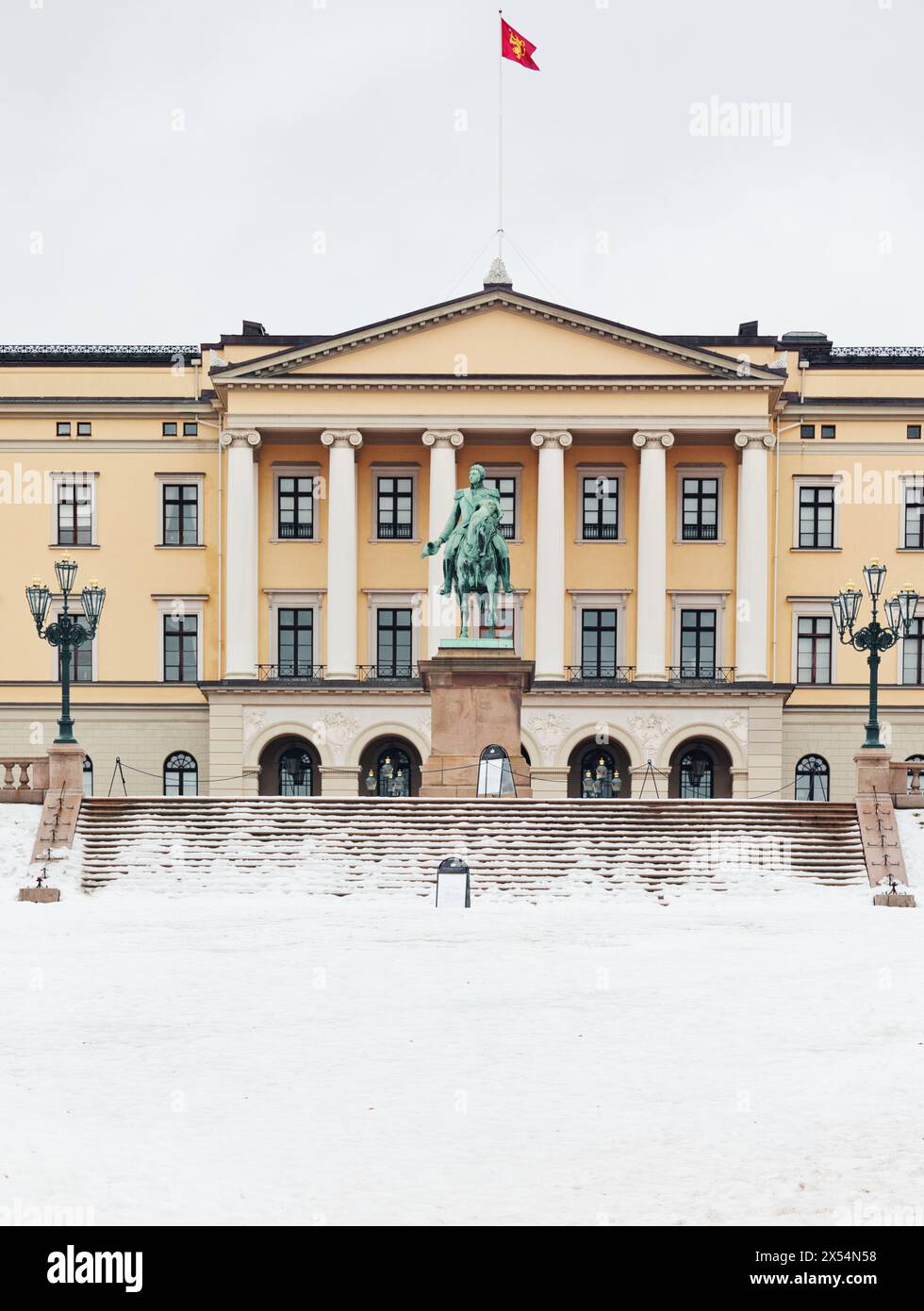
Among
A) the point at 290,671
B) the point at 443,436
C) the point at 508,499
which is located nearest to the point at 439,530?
the point at 443,436

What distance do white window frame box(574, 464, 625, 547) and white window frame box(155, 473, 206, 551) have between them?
12827 millimetres

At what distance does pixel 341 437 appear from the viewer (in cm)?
5903

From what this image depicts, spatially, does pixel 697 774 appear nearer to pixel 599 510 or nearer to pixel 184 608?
pixel 599 510

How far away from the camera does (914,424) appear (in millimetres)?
61281

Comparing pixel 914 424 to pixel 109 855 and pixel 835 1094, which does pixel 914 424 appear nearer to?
pixel 109 855

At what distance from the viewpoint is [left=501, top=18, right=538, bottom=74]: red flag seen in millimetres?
54438

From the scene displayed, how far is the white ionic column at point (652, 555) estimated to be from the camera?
58.9 meters

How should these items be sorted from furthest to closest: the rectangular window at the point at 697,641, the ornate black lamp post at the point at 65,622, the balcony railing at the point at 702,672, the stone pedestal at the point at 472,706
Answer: the rectangular window at the point at 697,641, the balcony railing at the point at 702,672, the stone pedestal at the point at 472,706, the ornate black lamp post at the point at 65,622

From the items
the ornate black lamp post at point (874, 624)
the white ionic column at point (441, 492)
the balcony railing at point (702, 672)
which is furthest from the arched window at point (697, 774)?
the ornate black lamp post at point (874, 624)

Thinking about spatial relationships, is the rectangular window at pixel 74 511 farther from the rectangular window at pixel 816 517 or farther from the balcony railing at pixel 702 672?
the rectangular window at pixel 816 517

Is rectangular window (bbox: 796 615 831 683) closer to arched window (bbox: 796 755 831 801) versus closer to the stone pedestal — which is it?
Answer: arched window (bbox: 796 755 831 801)

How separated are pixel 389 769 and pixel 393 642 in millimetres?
4393

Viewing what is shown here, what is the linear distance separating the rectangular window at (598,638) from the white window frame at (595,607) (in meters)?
0.12
